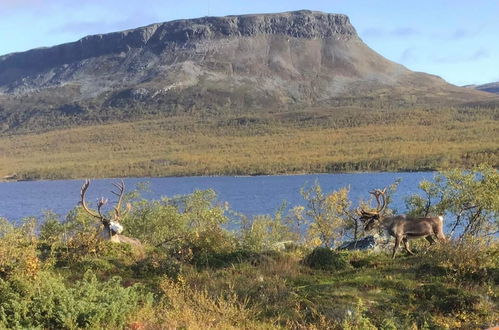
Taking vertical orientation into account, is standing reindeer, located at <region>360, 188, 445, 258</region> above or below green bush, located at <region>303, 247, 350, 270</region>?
above

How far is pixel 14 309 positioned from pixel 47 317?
66cm

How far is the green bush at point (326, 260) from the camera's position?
1345 cm

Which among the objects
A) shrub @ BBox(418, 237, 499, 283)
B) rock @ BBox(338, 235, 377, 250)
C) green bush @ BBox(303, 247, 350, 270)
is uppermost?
shrub @ BBox(418, 237, 499, 283)

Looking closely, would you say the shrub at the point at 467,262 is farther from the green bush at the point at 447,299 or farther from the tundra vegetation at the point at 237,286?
the green bush at the point at 447,299

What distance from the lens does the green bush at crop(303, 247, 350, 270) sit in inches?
530

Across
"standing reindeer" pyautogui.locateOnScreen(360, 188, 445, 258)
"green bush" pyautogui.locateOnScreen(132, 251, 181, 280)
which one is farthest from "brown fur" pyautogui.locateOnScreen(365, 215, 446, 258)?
"green bush" pyautogui.locateOnScreen(132, 251, 181, 280)

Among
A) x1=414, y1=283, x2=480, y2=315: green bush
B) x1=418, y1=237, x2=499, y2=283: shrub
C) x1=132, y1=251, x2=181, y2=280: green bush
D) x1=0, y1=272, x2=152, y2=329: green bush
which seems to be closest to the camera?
x1=0, y1=272, x2=152, y2=329: green bush

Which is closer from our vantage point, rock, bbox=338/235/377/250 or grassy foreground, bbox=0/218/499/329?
grassy foreground, bbox=0/218/499/329

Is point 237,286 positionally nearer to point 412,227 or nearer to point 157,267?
point 157,267

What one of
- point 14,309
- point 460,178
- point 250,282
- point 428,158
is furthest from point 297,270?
point 428,158

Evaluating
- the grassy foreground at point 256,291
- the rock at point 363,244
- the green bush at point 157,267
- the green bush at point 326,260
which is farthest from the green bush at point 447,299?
the rock at point 363,244

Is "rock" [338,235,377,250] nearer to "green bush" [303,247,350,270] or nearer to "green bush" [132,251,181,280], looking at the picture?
"green bush" [303,247,350,270]

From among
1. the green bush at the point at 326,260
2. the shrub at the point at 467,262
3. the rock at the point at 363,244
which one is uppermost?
the shrub at the point at 467,262

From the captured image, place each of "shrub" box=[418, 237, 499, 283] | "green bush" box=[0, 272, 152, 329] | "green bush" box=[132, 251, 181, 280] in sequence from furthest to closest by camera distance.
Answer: "green bush" box=[132, 251, 181, 280]
"shrub" box=[418, 237, 499, 283]
"green bush" box=[0, 272, 152, 329]
